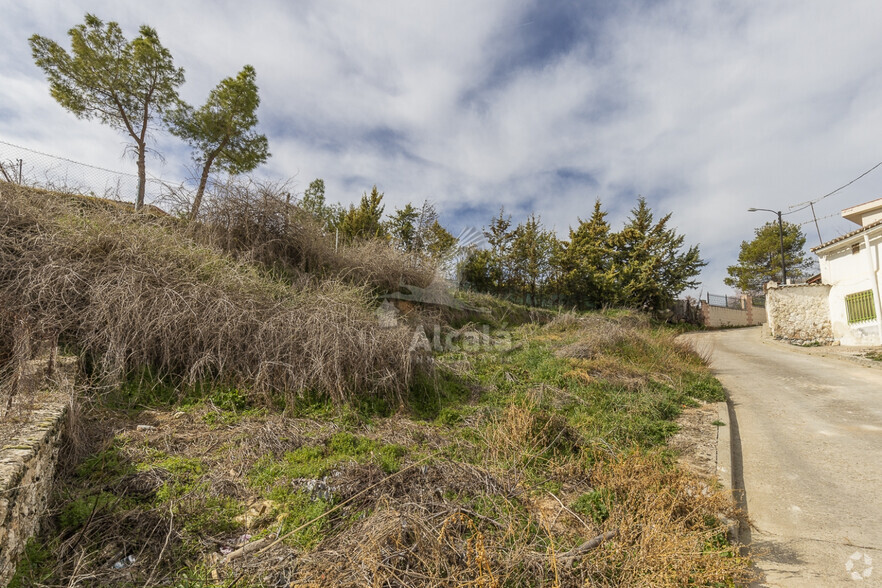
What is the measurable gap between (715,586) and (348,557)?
2.37m

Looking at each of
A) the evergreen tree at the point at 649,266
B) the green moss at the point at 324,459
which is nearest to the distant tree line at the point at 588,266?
the evergreen tree at the point at 649,266

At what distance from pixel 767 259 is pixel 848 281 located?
17.0 metres

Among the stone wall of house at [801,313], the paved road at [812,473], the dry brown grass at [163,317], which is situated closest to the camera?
the paved road at [812,473]

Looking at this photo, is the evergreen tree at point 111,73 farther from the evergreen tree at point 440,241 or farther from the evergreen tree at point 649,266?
the evergreen tree at point 649,266

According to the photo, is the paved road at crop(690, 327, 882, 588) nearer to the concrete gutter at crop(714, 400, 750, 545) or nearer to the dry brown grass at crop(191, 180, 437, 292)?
the concrete gutter at crop(714, 400, 750, 545)

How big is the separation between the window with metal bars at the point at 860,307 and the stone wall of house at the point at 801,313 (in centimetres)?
113

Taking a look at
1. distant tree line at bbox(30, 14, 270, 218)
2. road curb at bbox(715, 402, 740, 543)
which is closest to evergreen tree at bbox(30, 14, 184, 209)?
distant tree line at bbox(30, 14, 270, 218)

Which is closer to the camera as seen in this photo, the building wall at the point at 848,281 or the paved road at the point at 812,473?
the paved road at the point at 812,473

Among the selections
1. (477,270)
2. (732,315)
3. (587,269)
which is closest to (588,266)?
(587,269)

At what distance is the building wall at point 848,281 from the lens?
1308 centimetres

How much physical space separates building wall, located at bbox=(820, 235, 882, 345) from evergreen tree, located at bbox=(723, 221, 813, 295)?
13778 millimetres

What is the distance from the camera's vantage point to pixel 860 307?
1359cm

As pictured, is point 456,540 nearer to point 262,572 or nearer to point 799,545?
point 262,572

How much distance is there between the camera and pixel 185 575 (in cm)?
233
